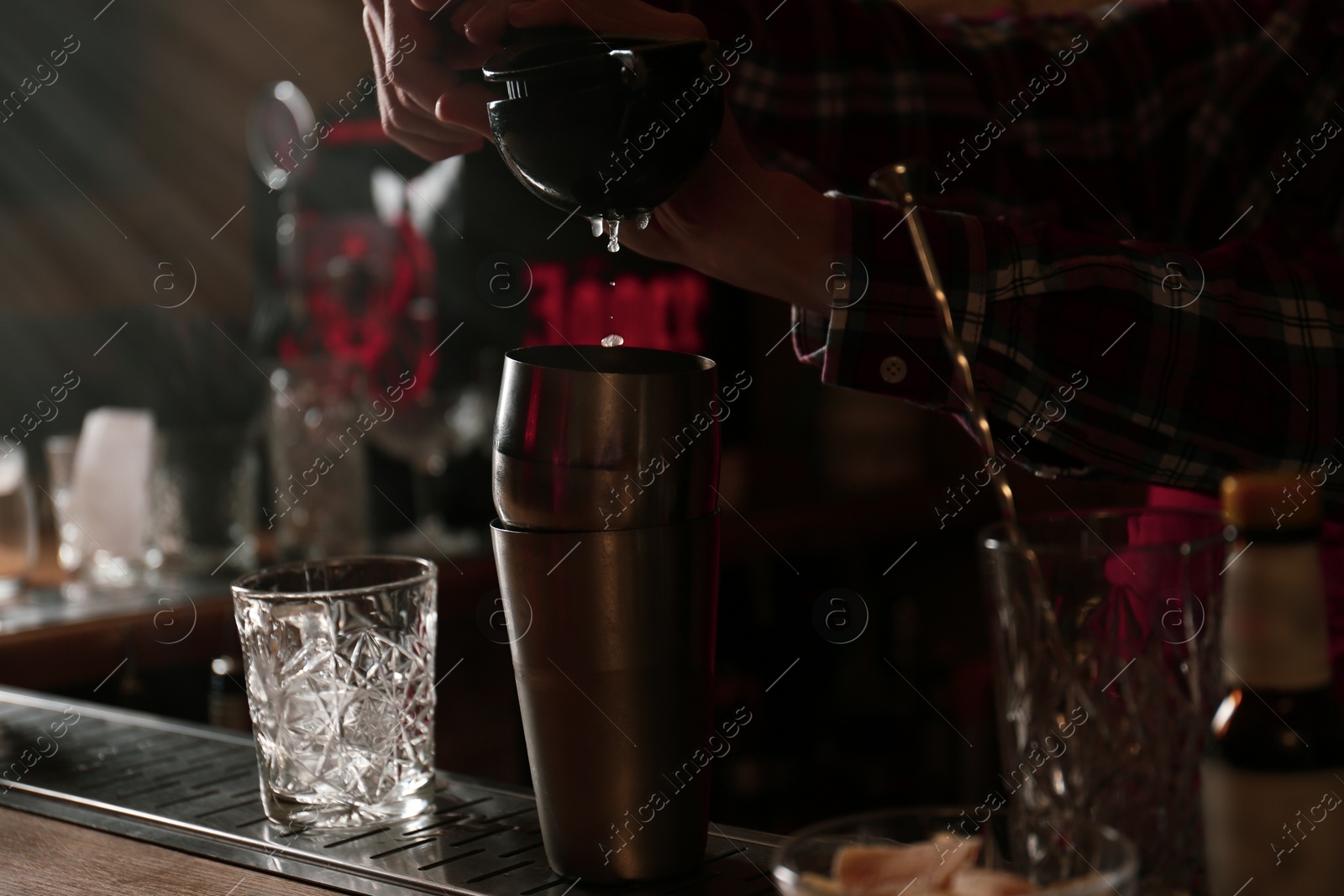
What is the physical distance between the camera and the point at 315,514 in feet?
7.15

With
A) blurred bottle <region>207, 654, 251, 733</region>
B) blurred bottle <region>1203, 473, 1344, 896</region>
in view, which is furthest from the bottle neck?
blurred bottle <region>207, 654, 251, 733</region>

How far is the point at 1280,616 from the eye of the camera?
50cm

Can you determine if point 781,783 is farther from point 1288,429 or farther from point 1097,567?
point 1097,567

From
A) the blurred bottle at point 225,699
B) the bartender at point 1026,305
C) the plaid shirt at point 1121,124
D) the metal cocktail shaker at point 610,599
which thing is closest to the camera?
the metal cocktail shaker at point 610,599

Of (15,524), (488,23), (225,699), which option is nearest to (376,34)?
(488,23)

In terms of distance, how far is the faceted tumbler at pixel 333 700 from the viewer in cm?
81

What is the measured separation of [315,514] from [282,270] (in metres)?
1.06

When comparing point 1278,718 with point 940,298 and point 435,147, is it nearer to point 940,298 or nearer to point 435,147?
point 940,298

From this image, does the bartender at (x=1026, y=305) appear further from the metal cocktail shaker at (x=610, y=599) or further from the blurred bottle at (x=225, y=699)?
the blurred bottle at (x=225, y=699)

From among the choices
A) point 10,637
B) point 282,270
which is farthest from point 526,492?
point 282,270

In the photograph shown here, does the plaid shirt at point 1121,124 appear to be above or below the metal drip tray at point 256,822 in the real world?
above

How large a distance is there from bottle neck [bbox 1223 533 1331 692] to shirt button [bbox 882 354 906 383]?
1.14 feet

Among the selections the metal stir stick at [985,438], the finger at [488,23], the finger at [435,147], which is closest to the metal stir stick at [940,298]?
the metal stir stick at [985,438]

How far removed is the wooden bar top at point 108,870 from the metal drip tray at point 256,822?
0.01 meters
